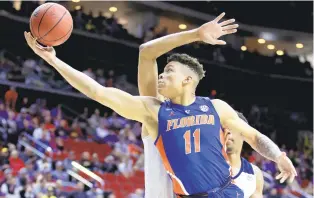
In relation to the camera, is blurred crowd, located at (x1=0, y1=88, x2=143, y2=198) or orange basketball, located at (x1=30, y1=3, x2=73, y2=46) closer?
orange basketball, located at (x1=30, y1=3, x2=73, y2=46)

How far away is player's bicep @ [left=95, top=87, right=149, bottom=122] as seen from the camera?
4.12 metres

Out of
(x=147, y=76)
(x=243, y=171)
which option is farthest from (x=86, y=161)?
(x=147, y=76)

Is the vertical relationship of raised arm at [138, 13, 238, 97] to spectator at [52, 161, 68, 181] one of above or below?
above

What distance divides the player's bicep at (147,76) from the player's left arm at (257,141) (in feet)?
2.01

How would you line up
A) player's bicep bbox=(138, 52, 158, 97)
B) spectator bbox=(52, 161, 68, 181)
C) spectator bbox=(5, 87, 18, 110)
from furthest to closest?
spectator bbox=(5, 87, 18, 110)
spectator bbox=(52, 161, 68, 181)
player's bicep bbox=(138, 52, 158, 97)

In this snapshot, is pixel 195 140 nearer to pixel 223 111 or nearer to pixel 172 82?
pixel 223 111

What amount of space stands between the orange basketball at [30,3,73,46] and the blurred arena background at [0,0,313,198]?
275 inches

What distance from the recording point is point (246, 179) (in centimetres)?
515

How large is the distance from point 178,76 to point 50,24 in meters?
0.97

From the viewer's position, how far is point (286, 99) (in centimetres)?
2605

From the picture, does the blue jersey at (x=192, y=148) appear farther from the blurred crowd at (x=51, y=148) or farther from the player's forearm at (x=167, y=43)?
the blurred crowd at (x=51, y=148)

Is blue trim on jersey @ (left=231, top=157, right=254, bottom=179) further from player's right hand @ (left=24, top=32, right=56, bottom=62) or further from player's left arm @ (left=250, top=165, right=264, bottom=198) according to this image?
player's right hand @ (left=24, top=32, right=56, bottom=62)

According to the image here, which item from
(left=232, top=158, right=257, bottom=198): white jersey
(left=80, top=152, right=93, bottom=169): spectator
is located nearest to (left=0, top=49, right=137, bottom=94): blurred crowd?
(left=80, top=152, right=93, bottom=169): spectator

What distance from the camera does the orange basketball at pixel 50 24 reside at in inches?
168
